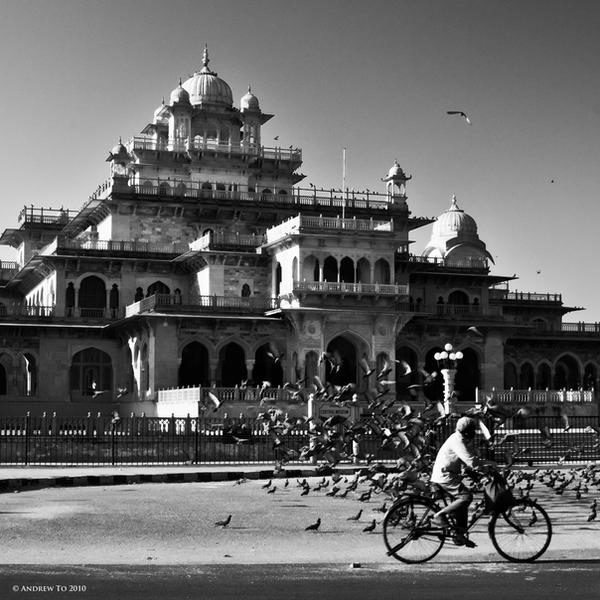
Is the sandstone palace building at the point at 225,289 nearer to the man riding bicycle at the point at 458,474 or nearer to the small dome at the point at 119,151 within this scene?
the small dome at the point at 119,151

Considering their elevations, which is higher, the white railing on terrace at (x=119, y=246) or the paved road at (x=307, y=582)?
the white railing on terrace at (x=119, y=246)

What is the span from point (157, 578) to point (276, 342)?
4288cm

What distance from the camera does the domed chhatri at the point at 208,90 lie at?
211 feet

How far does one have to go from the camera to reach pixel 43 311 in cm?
5753

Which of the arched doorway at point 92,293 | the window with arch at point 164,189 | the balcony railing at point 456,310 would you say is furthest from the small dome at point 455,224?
the arched doorway at point 92,293

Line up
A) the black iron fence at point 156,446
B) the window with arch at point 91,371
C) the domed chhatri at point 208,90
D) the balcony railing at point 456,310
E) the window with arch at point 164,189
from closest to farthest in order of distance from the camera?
the black iron fence at point 156,446
the window with arch at point 91,371
the balcony railing at point 456,310
the window with arch at point 164,189
the domed chhatri at point 208,90

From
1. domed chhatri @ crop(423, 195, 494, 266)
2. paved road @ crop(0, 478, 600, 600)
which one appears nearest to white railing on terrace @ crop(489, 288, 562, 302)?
domed chhatri @ crop(423, 195, 494, 266)

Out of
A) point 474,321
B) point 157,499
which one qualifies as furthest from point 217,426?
point 474,321

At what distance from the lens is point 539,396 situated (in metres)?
56.1

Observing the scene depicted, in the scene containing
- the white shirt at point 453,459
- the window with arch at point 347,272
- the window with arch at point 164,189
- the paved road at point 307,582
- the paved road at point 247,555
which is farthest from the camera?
the window with arch at point 164,189

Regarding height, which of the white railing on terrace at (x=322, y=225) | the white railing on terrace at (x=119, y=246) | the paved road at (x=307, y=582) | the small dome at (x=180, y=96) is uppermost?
the small dome at (x=180, y=96)

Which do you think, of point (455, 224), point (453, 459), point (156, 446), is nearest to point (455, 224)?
point (455, 224)

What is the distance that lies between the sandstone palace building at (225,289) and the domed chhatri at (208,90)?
94mm

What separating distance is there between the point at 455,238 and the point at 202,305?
90.8 feet
